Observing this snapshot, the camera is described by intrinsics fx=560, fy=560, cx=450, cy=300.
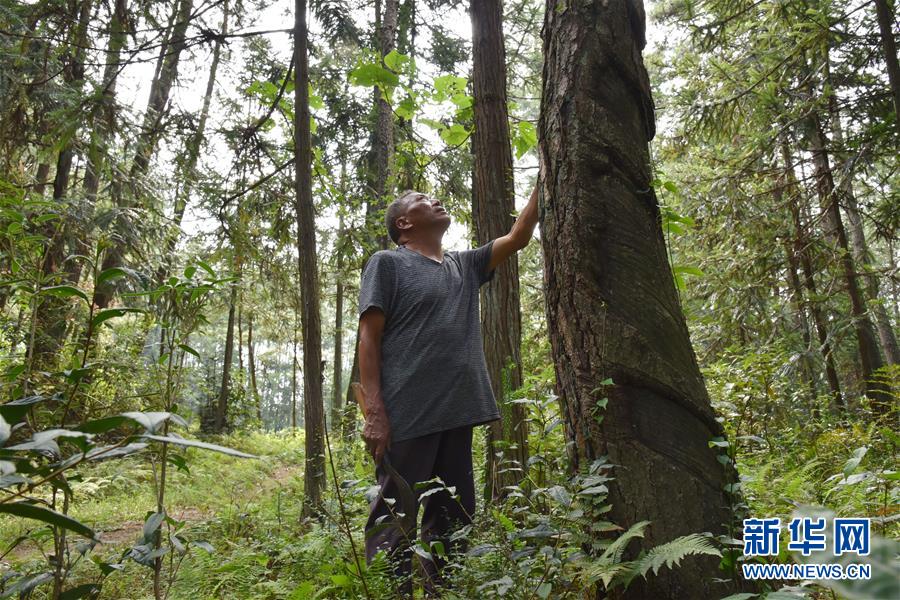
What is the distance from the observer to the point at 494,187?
405 cm

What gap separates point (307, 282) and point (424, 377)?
2344 mm

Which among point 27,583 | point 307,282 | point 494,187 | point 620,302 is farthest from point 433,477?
point 307,282

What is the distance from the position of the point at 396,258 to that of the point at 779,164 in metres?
9.87

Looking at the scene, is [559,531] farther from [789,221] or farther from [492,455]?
[789,221]

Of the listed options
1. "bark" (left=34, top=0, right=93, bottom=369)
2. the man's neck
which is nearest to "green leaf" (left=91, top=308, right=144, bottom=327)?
the man's neck

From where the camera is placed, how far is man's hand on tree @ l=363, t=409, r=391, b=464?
2914 mm

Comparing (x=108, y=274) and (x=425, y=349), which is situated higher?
(x=108, y=274)

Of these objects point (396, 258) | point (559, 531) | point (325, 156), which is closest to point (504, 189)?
point (396, 258)

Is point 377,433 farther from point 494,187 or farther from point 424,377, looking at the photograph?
point 494,187

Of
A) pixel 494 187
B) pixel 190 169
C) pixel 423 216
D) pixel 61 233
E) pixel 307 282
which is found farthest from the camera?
pixel 61 233

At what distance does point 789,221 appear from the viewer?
26.4 ft

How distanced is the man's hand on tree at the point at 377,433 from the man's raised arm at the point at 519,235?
1.18 meters

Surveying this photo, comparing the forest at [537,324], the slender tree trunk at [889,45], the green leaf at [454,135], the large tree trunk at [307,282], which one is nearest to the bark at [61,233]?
the forest at [537,324]

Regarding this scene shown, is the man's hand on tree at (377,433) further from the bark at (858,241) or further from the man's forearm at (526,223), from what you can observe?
the bark at (858,241)
